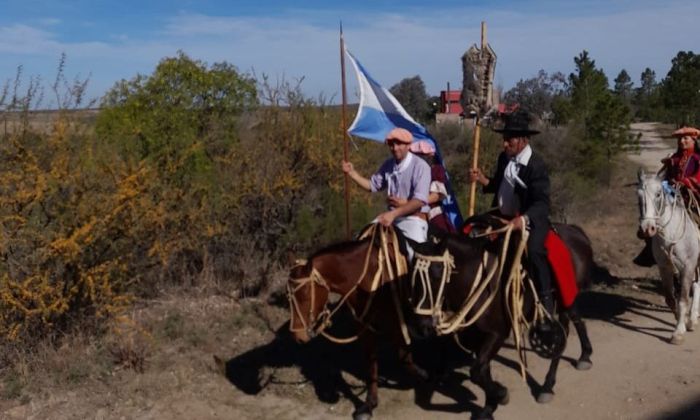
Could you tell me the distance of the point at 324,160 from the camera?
10484mm

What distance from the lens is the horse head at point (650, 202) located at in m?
7.77

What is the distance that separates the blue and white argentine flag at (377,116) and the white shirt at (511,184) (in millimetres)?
1175

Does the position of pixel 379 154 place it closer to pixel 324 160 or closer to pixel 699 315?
pixel 324 160

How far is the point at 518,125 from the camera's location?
21.7ft

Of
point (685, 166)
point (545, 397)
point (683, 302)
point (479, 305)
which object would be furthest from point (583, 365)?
point (685, 166)

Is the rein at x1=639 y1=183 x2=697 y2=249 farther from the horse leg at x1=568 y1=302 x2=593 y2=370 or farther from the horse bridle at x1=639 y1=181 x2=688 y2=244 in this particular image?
the horse leg at x1=568 y1=302 x2=593 y2=370

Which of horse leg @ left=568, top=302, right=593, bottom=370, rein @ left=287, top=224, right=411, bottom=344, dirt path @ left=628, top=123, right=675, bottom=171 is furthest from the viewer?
dirt path @ left=628, top=123, right=675, bottom=171

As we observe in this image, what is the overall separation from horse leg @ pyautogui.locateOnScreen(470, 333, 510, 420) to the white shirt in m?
1.22

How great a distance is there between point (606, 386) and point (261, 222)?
5011mm

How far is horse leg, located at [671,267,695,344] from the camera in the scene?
827 centimetres

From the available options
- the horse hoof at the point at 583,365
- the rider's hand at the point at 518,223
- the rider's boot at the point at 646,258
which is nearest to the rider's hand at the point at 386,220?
the rider's hand at the point at 518,223

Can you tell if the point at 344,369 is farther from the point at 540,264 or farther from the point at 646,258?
the point at 646,258

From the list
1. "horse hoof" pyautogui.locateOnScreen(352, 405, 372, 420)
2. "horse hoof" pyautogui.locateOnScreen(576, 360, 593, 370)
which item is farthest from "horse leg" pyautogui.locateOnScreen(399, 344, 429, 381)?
"horse hoof" pyautogui.locateOnScreen(576, 360, 593, 370)

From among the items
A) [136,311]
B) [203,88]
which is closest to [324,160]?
[203,88]
